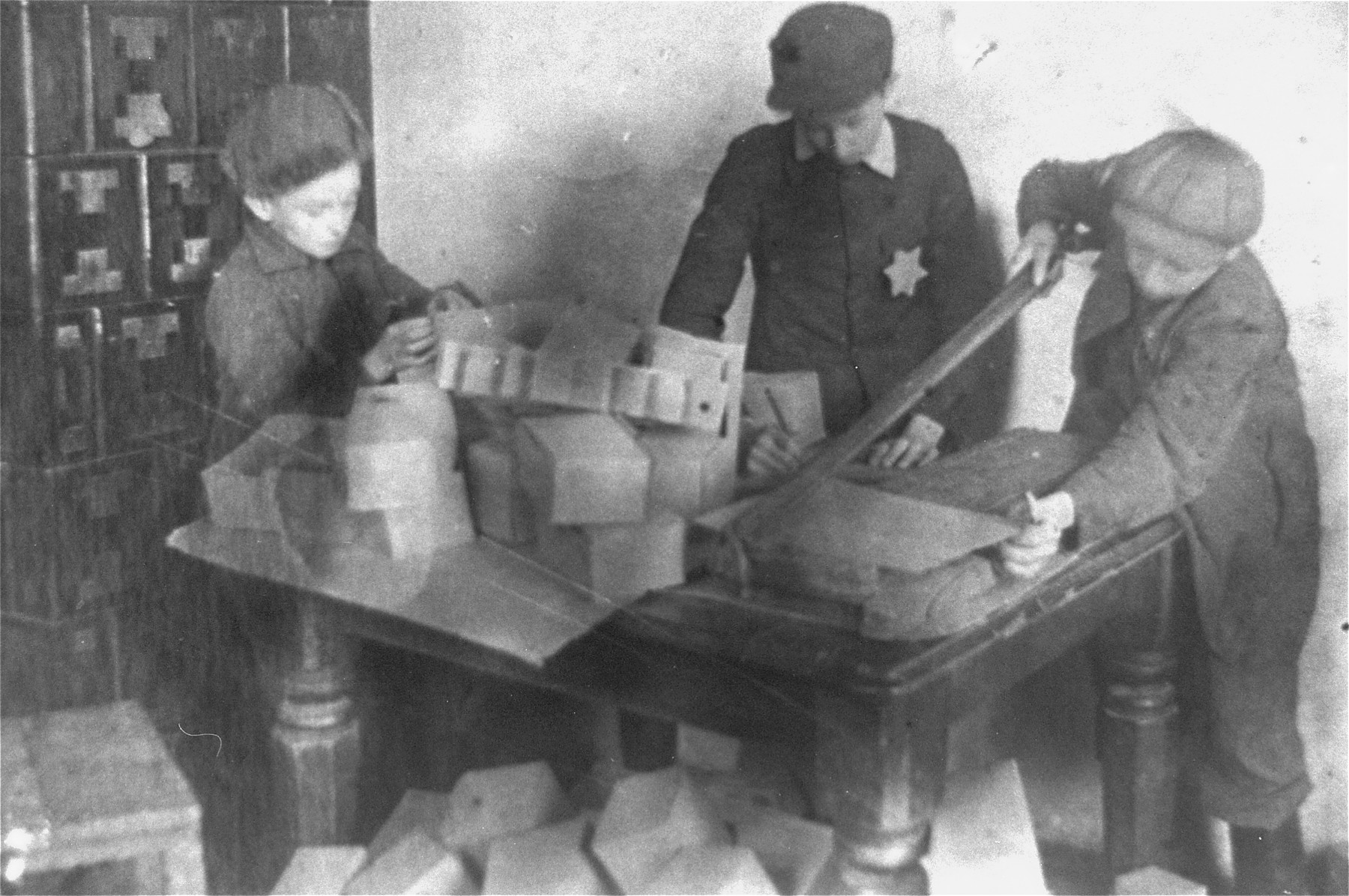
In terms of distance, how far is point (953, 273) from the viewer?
1411 millimetres

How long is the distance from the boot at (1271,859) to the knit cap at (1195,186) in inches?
23.0

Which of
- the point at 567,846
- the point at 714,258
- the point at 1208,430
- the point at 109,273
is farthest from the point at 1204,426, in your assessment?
the point at 109,273

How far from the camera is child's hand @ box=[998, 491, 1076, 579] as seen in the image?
1.26 m

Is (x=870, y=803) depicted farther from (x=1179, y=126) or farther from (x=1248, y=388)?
(x=1179, y=126)

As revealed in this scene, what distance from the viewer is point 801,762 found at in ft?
4.67

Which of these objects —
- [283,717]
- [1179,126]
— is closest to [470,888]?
[283,717]

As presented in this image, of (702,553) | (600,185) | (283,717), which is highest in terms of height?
(600,185)

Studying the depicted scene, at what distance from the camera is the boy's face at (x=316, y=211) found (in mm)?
1486

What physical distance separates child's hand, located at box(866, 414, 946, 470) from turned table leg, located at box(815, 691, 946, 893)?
29 cm

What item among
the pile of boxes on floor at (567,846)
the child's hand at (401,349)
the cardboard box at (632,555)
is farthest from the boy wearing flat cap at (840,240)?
the pile of boxes on floor at (567,846)

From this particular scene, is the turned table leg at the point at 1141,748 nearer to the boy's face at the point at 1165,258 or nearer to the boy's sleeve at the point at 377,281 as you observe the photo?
the boy's face at the point at 1165,258

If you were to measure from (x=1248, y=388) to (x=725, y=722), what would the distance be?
0.54m

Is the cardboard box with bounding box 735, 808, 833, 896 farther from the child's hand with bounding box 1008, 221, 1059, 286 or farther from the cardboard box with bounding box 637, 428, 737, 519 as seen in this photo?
the child's hand with bounding box 1008, 221, 1059, 286

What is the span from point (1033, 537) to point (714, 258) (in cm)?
40
